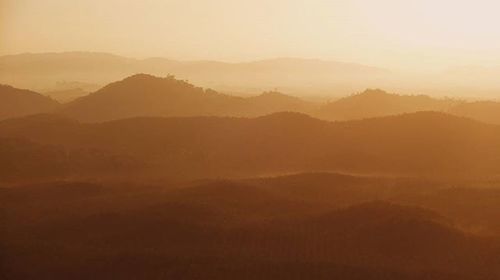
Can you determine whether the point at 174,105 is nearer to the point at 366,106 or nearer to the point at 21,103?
the point at 21,103

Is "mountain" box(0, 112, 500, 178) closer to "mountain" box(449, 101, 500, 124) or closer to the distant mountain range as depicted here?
the distant mountain range

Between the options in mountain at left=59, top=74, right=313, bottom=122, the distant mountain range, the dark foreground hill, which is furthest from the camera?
the distant mountain range

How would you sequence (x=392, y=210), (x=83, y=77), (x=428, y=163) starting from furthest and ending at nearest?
(x=83, y=77) < (x=428, y=163) < (x=392, y=210)

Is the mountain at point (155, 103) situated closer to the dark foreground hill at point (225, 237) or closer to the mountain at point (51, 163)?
the mountain at point (51, 163)

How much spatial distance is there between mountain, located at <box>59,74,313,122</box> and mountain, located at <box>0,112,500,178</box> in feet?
45.0

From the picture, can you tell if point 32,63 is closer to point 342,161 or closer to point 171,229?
point 342,161

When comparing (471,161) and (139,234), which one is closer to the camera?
(139,234)

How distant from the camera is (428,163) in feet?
115

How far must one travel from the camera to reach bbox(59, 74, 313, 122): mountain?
59.2 metres

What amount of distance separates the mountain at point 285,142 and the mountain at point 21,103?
61.6 feet

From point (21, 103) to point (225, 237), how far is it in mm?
53223

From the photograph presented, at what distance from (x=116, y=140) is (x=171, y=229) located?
21301mm

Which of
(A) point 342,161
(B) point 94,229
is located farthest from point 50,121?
(B) point 94,229

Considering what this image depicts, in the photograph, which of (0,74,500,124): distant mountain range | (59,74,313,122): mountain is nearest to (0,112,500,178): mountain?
(59,74,313,122): mountain
